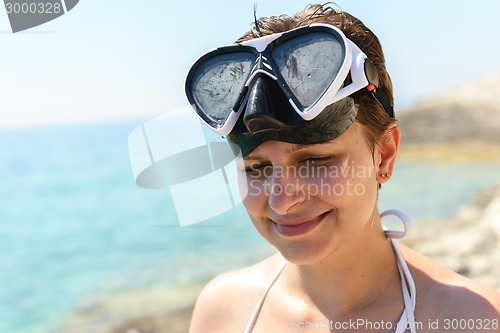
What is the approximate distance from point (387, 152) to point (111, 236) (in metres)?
17.9

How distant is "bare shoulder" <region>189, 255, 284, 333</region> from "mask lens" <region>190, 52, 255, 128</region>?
3.01 feet

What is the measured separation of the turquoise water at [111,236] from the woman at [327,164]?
118 inches

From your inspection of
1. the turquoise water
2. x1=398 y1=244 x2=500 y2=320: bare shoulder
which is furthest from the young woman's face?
the turquoise water

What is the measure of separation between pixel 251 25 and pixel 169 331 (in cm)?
561

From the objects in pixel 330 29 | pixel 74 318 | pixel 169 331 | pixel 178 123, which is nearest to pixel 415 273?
pixel 330 29

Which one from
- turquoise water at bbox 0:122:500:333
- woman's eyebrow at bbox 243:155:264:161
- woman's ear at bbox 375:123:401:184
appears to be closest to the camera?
woman's eyebrow at bbox 243:155:264:161

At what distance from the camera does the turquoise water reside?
11.8 meters

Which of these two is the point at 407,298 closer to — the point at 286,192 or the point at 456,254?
the point at 286,192

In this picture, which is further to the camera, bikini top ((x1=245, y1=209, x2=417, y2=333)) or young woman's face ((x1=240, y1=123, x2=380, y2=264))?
bikini top ((x1=245, y1=209, x2=417, y2=333))

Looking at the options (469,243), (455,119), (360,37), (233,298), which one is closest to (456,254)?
(469,243)

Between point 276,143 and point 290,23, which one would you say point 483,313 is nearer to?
point 276,143

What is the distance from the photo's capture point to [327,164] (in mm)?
1807

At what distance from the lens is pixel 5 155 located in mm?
40438

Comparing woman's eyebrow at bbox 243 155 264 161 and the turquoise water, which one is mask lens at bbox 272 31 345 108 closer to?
woman's eyebrow at bbox 243 155 264 161
